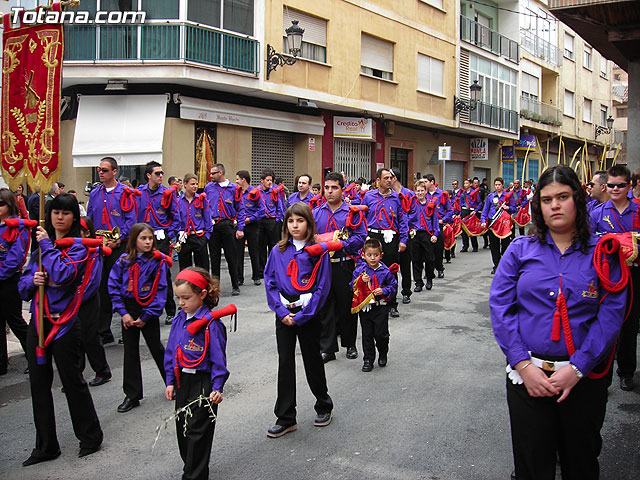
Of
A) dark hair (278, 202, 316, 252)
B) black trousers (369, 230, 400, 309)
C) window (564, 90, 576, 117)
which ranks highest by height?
window (564, 90, 576, 117)

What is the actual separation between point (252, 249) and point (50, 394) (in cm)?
792

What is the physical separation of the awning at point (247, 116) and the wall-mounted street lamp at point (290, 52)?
4.79ft

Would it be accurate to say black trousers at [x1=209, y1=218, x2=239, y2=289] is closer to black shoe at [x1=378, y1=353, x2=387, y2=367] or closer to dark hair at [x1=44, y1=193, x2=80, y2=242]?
black shoe at [x1=378, y1=353, x2=387, y2=367]

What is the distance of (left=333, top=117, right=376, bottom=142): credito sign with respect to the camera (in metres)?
22.5

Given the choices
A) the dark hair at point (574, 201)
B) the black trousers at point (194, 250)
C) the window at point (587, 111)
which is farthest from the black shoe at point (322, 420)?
the window at point (587, 111)

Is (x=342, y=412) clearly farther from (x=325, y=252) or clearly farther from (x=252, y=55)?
(x=252, y=55)

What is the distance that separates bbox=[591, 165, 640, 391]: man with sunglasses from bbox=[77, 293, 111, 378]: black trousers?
5107mm

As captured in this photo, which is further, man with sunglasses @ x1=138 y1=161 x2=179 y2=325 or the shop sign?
the shop sign

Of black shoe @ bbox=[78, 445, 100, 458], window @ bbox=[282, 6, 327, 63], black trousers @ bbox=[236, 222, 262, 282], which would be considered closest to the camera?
black shoe @ bbox=[78, 445, 100, 458]

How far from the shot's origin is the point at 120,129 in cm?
1709

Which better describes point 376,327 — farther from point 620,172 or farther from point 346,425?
point 620,172

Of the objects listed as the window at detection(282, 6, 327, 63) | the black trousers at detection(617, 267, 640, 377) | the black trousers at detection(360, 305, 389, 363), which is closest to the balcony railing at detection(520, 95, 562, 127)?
the window at detection(282, 6, 327, 63)

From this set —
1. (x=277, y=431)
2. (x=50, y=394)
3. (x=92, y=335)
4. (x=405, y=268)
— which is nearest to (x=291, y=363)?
(x=277, y=431)

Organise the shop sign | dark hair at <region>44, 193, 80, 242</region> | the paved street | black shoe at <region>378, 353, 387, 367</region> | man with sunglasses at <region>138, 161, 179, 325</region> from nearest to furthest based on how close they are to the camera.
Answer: the paved street, dark hair at <region>44, 193, 80, 242</region>, black shoe at <region>378, 353, 387, 367</region>, man with sunglasses at <region>138, 161, 179, 325</region>, the shop sign
